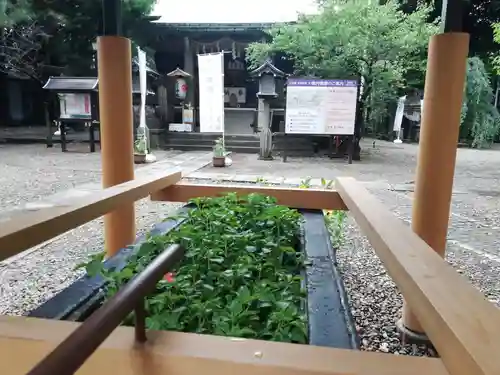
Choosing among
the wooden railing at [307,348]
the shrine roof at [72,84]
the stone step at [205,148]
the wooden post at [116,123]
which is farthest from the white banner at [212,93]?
the wooden railing at [307,348]

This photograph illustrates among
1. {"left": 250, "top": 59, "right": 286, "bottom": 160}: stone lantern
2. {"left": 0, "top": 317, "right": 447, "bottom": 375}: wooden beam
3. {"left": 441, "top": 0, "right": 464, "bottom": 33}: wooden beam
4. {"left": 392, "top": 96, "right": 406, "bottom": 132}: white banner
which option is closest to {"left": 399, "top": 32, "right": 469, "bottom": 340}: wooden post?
{"left": 441, "top": 0, "right": 464, "bottom": 33}: wooden beam

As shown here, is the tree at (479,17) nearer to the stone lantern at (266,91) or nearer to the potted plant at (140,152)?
the stone lantern at (266,91)

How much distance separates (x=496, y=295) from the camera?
127 inches

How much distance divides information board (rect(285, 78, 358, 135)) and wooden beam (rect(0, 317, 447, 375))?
10024mm

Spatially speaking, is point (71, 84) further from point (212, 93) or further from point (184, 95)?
point (212, 93)

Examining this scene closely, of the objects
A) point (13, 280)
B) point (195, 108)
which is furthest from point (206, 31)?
point (13, 280)

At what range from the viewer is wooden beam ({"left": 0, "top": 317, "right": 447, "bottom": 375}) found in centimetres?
99

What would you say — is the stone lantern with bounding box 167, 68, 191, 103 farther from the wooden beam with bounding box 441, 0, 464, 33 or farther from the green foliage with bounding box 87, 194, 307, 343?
the wooden beam with bounding box 441, 0, 464, 33

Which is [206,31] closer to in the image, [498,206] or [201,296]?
[498,206]

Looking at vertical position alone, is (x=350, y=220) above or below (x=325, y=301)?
below

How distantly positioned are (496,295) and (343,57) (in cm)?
888

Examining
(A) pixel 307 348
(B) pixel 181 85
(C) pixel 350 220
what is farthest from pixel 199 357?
(B) pixel 181 85

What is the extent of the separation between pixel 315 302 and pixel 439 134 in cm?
119

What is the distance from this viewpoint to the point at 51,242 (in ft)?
14.2
